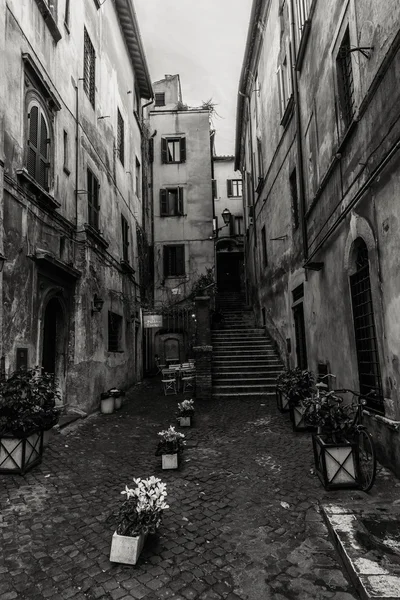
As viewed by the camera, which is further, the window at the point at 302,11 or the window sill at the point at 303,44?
the window at the point at 302,11

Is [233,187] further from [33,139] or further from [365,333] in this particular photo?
[365,333]

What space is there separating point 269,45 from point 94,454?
1370 centimetres

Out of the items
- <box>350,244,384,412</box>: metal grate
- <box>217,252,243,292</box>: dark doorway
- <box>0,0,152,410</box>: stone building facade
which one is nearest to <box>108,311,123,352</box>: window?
<box>0,0,152,410</box>: stone building facade

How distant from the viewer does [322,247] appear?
799cm

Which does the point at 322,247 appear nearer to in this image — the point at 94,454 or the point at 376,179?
the point at 376,179

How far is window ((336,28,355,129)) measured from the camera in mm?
6719

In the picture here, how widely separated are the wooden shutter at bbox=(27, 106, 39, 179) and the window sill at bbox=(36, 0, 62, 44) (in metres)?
1.96

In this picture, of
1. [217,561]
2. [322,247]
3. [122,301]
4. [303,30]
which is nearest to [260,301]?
[122,301]

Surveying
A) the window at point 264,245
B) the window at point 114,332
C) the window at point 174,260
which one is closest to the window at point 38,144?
the window at point 114,332

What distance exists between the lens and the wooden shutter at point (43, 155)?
8.14 meters

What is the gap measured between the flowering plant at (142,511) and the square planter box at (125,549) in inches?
1.7

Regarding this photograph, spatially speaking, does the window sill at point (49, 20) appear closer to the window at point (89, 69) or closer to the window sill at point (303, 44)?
the window at point (89, 69)

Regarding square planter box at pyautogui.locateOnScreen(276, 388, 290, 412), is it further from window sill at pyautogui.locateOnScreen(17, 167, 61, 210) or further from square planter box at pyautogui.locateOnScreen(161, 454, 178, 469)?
window sill at pyautogui.locateOnScreen(17, 167, 61, 210)

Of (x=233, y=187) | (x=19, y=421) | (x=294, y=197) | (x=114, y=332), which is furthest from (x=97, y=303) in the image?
(x=233, y=187)
